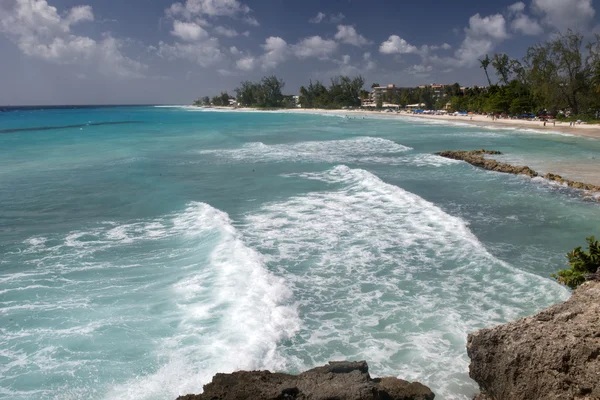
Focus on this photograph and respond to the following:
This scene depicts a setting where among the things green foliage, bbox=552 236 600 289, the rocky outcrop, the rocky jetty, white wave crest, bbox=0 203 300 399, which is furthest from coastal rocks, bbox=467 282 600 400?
the rocky jetty

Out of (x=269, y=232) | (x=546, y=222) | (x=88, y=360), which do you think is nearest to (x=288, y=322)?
(x=88, y=360)

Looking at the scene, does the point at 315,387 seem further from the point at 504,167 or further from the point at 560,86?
the point at 560,86

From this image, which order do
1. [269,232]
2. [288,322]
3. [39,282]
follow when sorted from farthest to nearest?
[269,232] → [39,282] → [288,322]

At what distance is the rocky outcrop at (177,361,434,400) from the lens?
17.3ft

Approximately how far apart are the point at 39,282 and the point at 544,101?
76.3 meters

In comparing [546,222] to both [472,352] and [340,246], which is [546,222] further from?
[472,352]

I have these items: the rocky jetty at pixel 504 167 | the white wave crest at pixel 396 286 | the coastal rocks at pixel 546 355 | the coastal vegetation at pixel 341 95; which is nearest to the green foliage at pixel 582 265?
the white wave crest at pixel 396 286

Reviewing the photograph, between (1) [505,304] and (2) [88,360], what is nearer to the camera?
(2) [88,360]

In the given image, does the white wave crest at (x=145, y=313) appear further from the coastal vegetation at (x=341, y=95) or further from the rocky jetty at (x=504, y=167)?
the coastal vegetation at (x=341, y=95)

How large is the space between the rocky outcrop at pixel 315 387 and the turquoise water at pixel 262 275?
1.09 metres

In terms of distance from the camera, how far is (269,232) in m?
14.5

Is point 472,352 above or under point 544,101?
under

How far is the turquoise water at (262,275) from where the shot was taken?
7504mm

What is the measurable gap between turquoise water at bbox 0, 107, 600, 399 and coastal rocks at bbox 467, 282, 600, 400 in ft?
4.10
